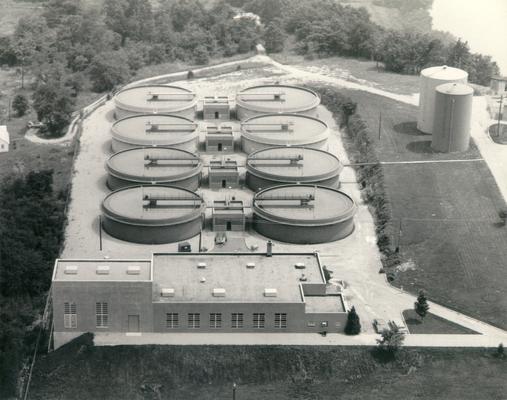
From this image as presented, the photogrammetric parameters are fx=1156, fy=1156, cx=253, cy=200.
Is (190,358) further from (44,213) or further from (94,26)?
(94,26)

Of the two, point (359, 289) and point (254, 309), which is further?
point (359, 289)

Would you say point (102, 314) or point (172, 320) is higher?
point (102, 314)

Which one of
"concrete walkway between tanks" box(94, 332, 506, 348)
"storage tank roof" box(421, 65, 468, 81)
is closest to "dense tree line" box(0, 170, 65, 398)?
"concrete walkway between tanks" box(94, 332, 506, 348)

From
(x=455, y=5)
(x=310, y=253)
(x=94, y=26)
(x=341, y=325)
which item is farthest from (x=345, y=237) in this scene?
(x=455, y=5)

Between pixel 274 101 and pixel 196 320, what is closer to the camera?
pixel 196 320

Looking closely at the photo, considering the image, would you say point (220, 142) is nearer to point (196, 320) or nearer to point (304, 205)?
point (304, 205)

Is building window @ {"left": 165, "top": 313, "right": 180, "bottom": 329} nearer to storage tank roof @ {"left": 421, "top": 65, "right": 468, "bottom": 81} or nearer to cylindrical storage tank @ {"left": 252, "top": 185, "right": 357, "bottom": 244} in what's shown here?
cylindrical storage tank @ {"left": 252, "top": 185, "right": 357, "bottom": 244}

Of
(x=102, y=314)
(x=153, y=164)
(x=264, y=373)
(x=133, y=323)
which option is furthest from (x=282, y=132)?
(x=264, y=373)
